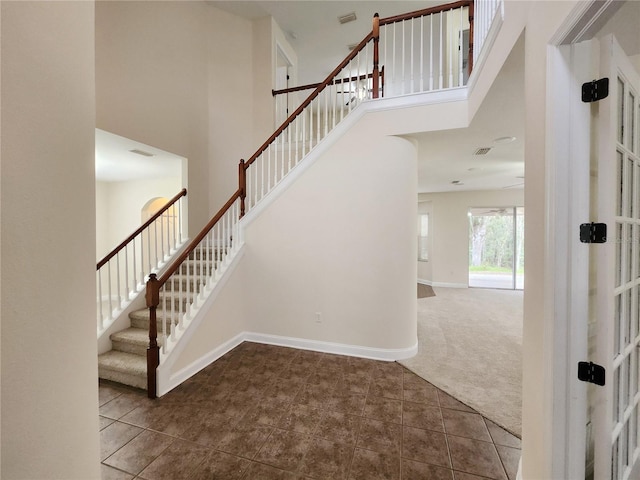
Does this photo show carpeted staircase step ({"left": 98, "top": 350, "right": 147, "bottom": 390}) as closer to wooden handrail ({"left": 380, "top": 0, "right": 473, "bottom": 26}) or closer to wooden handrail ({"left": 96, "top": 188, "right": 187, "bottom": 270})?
wooden handrail ({"left": 96, "top": 188, "right": 187, "bottom": 270})

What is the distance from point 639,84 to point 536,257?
100cm

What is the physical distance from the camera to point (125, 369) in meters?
2.46

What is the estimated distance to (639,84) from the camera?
1.28 metres

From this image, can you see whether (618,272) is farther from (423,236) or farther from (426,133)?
(423,236)

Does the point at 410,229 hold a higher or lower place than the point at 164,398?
higher

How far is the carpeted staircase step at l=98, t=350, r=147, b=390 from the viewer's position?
2420 mm

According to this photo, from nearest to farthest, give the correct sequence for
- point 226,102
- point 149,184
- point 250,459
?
1. point 250,459
2. point 226,102
3. point 149,184

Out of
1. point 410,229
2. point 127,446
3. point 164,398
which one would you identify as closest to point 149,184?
point 164,398

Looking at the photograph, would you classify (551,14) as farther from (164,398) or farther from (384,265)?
(164,398)

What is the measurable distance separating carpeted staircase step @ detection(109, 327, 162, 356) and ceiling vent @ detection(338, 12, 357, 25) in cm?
572

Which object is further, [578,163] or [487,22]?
[487,22]

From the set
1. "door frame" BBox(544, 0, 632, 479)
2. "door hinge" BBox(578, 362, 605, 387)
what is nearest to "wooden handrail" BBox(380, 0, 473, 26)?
"door frame" BBox(544, 0, 632, 479)

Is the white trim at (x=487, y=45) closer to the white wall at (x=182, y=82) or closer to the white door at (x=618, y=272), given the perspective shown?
the white door at (x=618, y=272)

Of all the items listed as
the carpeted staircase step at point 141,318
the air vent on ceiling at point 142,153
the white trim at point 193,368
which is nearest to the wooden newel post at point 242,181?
the air vent on ceiling at point 142,153
